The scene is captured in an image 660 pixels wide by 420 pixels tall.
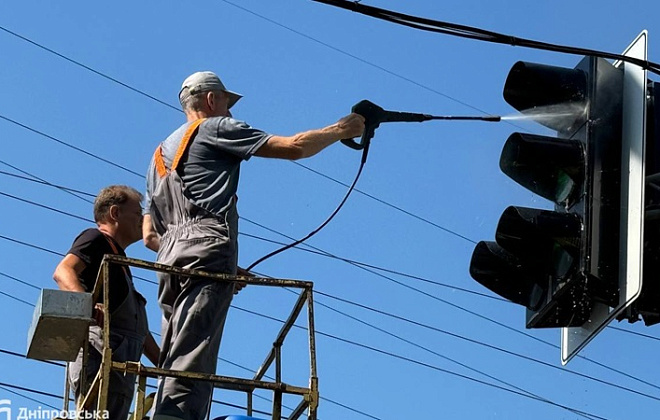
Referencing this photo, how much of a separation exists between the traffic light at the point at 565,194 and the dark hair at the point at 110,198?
88.5 inches

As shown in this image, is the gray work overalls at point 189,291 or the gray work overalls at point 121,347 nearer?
the gray work overalls at point 189,291

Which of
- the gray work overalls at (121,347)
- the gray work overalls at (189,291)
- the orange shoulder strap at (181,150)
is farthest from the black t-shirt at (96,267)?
the orange shoulder strap at (181,150)

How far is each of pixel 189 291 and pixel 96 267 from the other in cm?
98

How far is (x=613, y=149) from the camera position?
1030 centimetres

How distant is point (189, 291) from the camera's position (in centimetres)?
955

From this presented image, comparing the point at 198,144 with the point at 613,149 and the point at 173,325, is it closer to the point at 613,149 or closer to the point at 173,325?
the point at 173,325

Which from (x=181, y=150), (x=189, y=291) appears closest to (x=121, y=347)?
(x=189, y=291)

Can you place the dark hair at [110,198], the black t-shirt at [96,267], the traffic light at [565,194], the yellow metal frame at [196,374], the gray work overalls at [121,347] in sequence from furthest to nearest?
1. the dark hair at [110,198]
2. the black t-shirt at [96,267]
3. the traffic light at [565,194]
4. the gray work overalls at [121,347]
5. the yellow metal frame at [196,374]

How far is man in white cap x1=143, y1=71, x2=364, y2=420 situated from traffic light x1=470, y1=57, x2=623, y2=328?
105cm

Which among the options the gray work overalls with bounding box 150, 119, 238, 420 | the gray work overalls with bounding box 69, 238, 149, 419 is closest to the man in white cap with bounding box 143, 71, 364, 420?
the gray work overalls with bounding box 150, 119, 238, 420

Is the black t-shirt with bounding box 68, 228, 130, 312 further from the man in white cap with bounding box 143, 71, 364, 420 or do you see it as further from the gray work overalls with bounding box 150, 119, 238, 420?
the gray work overalls with bounding box 150, 119, 238, 420

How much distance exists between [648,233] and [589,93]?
1.04 meters

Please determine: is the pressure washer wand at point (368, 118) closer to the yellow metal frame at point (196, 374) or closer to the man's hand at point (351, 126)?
the man's hand at point (351, 126)

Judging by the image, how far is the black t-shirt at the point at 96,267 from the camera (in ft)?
33.5
